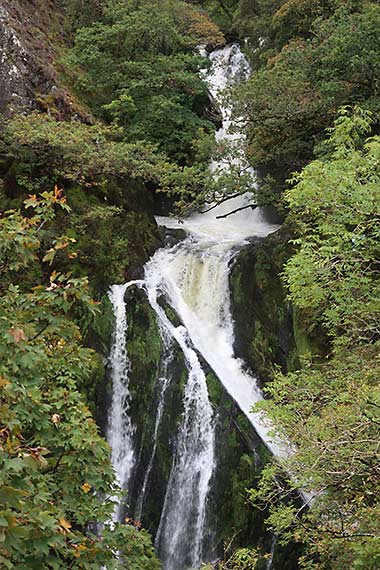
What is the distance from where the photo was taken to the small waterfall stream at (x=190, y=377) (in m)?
8.64

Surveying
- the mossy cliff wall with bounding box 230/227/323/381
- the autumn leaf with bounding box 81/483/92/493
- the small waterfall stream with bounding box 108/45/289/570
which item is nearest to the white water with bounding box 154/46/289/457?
the small waterfall stream with bounding box 108/45/289/570

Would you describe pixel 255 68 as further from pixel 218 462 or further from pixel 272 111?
pixel 218 462

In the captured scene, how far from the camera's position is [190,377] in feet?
32.1

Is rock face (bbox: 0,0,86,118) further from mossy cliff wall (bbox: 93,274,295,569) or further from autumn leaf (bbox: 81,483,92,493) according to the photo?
autumn leaf (bbox: 81,483,92,493)

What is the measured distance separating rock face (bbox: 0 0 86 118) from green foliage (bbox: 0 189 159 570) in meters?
10.6

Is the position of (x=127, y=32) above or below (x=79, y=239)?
above

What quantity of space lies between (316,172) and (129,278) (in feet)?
18.7

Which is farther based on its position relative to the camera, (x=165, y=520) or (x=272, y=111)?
(x=272, y=111)

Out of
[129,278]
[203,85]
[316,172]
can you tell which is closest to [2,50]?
[203,85]

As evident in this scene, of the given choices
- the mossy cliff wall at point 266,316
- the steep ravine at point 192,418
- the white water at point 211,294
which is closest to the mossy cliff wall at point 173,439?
the steep ravine at point 192,418

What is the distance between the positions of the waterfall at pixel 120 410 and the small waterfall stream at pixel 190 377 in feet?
0.06

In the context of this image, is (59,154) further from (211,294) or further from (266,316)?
(266,316)

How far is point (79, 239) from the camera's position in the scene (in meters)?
11.1

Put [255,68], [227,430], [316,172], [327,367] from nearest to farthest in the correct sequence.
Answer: [316,172] < [327,367] < [227,430] < [255,68]
